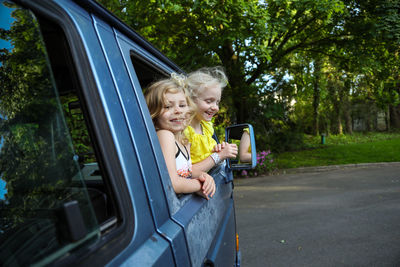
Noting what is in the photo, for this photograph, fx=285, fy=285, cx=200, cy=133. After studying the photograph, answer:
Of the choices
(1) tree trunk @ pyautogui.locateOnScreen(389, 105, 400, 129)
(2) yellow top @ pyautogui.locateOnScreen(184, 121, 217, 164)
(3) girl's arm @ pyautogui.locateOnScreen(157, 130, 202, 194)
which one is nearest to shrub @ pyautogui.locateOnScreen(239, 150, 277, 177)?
(2) yellow top @ pyautogui.locateOnScreen(184, 121, 217, 164)

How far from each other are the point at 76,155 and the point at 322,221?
185 inches

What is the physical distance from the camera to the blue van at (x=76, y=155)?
685 millimetres

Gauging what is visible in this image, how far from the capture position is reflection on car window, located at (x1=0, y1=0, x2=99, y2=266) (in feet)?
2.14

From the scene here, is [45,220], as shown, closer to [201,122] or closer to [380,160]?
[201,122]

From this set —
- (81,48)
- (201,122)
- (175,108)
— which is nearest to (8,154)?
(81,48)

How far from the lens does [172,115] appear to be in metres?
1.74

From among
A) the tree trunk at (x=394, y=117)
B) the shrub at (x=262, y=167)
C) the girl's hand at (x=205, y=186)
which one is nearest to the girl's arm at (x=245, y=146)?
the girl's hand at (x=205, y=186)

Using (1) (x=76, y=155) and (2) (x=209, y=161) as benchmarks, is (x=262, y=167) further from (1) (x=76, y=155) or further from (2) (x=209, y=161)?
(1) (x=76, y=155)

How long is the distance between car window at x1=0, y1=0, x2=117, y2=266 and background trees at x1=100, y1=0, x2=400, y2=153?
17.8ft

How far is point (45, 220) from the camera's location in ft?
2.38

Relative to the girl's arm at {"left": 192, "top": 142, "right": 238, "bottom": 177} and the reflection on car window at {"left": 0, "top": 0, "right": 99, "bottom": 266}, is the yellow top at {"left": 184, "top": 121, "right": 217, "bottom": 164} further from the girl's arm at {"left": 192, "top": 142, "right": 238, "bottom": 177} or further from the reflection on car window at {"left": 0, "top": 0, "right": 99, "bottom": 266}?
the reflection on car window at {"left": 0, "top": 0, "right": 99, "bottom": 266}

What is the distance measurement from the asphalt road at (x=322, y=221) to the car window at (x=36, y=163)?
A: 3020 mm

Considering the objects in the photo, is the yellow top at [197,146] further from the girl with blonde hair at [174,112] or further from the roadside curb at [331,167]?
the roadside curb at [331,167]

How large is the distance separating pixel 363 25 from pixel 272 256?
7.66m
